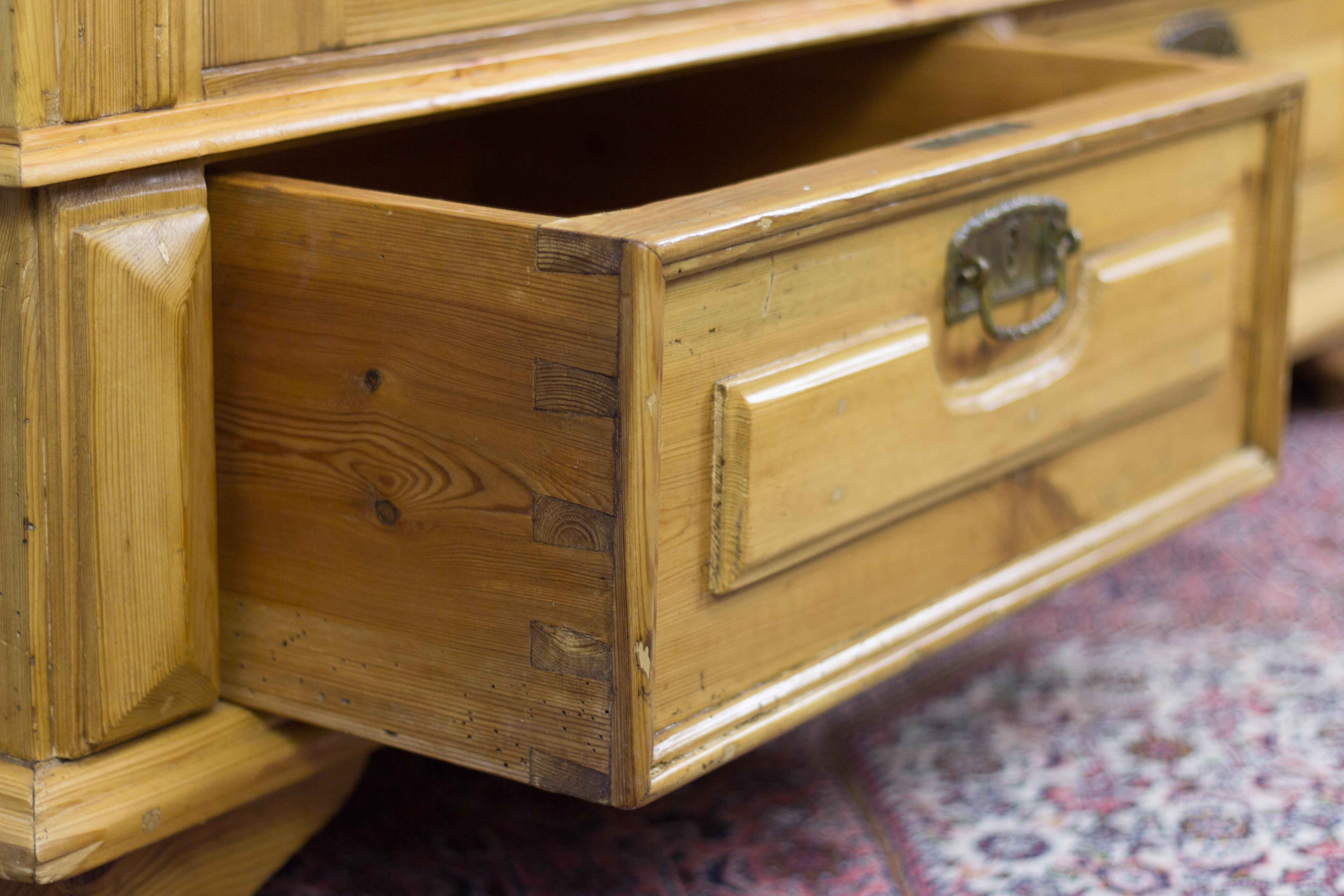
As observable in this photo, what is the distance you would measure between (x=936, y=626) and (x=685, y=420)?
272mm

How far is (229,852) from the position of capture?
3.04 feet

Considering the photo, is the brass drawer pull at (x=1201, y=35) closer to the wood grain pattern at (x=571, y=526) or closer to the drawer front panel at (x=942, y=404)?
the drawer front panel at (x=942, y=404)

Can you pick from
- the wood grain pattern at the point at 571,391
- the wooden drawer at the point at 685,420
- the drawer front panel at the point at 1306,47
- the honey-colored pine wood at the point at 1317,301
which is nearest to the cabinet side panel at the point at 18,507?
the wooden drawer at the point at 685,420

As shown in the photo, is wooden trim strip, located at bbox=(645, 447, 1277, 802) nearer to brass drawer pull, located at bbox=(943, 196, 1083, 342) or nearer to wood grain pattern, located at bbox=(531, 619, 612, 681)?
wood grain pattern, located at bbox=(531, 619, 612, 681)

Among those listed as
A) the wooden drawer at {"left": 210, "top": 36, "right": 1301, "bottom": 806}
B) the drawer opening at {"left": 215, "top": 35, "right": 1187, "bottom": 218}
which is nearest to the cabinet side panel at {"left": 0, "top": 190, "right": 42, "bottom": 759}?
the wooden drawer at {"left": 210, "top": 36, "right": 1301, "bottom": 806}

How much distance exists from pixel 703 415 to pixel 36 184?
307mm

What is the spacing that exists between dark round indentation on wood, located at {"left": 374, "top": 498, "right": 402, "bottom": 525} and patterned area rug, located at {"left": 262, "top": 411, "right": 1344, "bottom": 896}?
1.12ft

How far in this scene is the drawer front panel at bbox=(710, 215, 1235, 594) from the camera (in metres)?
0.76

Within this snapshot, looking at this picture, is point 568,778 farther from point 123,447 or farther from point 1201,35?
point 1201,35

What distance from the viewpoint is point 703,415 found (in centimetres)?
73

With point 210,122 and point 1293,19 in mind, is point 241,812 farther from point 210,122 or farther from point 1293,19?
point 1293,19

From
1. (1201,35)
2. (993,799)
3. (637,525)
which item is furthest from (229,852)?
(1201,35)

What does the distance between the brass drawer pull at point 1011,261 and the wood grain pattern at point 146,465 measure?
1.30 feet

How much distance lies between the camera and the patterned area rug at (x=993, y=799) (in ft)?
3.36
